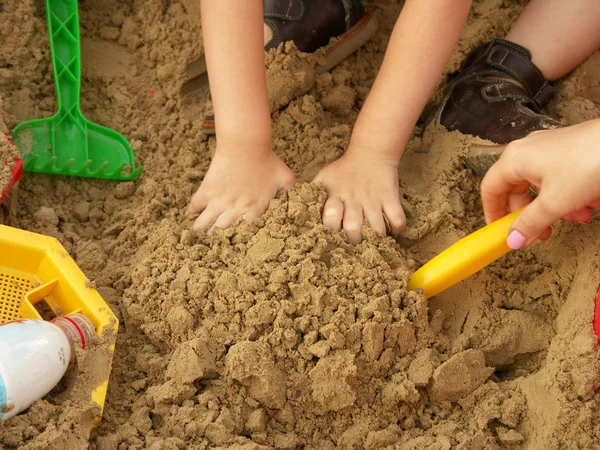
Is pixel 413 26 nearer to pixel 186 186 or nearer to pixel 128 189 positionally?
pixel 186 186

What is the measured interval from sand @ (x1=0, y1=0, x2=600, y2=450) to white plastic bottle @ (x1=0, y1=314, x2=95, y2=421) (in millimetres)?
31

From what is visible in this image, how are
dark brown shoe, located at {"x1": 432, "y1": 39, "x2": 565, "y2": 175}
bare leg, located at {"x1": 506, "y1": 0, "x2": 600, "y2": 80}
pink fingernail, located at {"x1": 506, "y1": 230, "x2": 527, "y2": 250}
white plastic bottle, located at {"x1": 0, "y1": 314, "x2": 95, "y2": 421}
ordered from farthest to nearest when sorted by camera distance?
bare leg, located at {"x1": 506, "y1": 0, "x2": 600, "y2": 80}, dark brown shoe, located at {"x1": 432, "y1": 39, "x2": 565, "y2": 175}, pink fingernail, located at {"x1": 506, "y1": 230, "x2": 527, "y2": 250}, white plastic bottle, located at {"x1": 0, "y1": 314, "x2": 95, "y2": 421}

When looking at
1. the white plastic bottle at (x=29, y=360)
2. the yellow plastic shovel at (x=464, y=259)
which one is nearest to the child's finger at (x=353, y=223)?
the yellow plastic shovel at (x=464, y=259)

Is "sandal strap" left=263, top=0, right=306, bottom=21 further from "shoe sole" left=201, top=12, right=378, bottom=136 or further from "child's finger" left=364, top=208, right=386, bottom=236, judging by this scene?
"child's finger" left=364, top=208, right=386, bottom=236

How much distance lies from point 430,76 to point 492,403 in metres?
0.61

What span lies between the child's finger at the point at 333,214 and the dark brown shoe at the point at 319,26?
0.36 metres

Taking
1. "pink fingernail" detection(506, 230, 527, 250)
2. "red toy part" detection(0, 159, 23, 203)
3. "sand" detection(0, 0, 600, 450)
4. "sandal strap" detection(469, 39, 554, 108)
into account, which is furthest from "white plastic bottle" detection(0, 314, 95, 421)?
"sandal strap" detection(469, 39, 554, 108)

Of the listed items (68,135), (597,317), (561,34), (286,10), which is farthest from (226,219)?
(561,34)

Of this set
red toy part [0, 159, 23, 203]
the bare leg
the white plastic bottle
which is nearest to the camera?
the white plastic bottle

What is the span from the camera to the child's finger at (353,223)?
49.1 inches

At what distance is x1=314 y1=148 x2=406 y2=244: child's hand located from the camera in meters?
1.26

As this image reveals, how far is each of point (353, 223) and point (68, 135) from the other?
0.63 m

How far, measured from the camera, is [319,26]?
5.13 ft

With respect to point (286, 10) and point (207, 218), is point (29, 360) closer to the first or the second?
point (207, 218)
